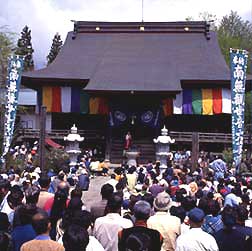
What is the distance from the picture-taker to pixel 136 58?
28.0 meters

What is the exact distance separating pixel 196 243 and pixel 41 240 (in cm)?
132

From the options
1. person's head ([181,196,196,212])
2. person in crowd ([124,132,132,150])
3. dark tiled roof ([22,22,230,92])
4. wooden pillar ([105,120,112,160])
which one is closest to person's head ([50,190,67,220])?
person's head ([181,196,196,212])

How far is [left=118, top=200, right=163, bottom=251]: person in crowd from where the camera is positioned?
365 centimetres

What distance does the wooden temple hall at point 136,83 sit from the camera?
2427cm

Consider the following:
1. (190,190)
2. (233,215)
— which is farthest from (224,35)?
(233,215)

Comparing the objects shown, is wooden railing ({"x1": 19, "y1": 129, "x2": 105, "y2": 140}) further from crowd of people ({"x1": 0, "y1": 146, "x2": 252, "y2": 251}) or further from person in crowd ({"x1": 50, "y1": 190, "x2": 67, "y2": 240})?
person in crowd ({"x1": 50, "y1": 190, "x2": 67, "y2": 240})

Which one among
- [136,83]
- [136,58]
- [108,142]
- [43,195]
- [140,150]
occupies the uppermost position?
[136,58]

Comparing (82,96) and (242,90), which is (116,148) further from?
(242,90)

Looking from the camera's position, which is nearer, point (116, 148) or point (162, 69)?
point (116, 148)

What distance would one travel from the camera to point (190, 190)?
9.05 meters

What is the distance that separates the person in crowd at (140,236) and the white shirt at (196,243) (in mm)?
215

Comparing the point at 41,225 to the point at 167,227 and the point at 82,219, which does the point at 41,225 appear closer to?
the point at 82,219

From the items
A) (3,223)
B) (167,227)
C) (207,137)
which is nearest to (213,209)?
(167,227)

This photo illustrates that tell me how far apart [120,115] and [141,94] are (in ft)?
5.14
